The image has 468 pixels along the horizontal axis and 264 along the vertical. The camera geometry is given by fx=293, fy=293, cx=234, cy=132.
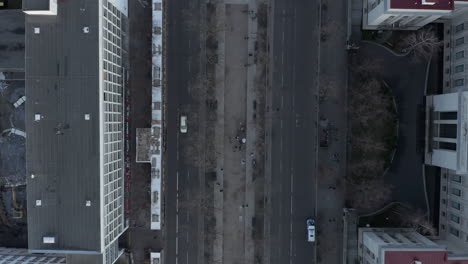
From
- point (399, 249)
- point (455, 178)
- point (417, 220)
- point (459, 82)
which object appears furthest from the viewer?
point (417, 220)

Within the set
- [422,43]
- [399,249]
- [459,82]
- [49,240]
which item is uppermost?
[422,43]

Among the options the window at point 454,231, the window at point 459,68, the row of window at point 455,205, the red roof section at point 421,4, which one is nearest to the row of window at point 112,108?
the red roof section at point 421,4

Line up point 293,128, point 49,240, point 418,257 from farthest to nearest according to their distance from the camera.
Answer: point 293,128, point 418,257, point 49,240

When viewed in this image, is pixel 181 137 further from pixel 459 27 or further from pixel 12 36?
pixel 459 27

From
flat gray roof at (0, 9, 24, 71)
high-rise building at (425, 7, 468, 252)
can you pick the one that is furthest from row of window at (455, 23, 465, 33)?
flat gray roof at (0, 9, 24, 71)

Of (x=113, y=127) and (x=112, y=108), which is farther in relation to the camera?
(x=113, y=127)

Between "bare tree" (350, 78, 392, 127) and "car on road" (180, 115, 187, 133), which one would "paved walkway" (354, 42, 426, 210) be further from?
"car on road" (180, 115, 187, 133)

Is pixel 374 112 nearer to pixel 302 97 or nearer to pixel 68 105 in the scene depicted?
pixel 302 97

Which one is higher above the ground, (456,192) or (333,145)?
(333,145)

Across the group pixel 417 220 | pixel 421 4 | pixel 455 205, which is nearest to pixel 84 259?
pixel 417 220
